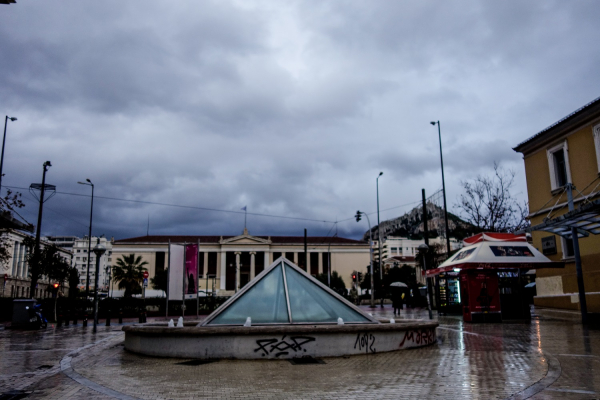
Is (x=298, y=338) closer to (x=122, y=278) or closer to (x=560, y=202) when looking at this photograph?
(x=560, y=202)

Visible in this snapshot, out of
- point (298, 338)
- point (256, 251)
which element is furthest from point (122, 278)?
point (298, 338)

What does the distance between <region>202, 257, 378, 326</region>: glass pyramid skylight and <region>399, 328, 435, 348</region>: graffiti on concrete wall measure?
101cm

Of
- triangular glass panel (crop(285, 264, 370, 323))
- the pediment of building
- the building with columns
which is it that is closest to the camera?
triangular glass panel (crop(285, 264, 370, 323))

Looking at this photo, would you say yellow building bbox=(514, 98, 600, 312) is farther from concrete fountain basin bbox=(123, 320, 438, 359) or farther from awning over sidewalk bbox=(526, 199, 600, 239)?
concrete fountain basin bbox=(123, 320, 438, 359)

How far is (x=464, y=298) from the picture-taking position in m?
21.2

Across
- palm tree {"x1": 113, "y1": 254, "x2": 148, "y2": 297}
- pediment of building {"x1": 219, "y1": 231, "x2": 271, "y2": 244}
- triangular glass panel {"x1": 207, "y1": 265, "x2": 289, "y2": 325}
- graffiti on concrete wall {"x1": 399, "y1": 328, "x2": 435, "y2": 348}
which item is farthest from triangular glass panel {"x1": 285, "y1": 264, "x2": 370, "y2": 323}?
pediment of building {"x1": 219, "y1": 231, "x2": 271, "y2": 244}

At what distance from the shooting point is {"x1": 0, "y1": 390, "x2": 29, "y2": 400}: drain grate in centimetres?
690

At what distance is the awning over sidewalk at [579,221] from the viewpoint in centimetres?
1474

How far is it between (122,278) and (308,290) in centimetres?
5769

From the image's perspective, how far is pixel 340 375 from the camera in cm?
805

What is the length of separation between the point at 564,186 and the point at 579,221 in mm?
8342

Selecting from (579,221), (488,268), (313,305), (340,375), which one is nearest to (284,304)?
(313,305)

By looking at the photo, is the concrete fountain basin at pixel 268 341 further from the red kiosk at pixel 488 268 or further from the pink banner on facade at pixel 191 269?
the pink banner on facade at pixel 191 269

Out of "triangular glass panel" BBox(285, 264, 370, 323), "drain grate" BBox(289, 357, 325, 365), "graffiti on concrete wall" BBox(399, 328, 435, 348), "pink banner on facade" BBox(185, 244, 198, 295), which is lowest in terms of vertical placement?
"drain grate" BBox(289, 357, 325, 365)
